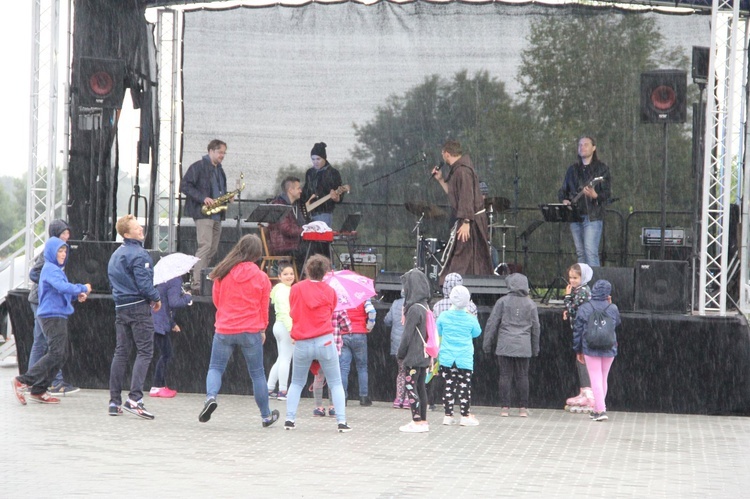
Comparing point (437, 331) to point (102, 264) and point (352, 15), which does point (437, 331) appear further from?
point (352, 15)

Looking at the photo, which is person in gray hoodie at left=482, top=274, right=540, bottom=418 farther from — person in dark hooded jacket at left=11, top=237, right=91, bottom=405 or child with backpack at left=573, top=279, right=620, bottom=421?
person in dark hooded jacket at left=11, top=237, right=91, bottom=405

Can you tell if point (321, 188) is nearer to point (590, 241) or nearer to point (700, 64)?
point (590, 241)

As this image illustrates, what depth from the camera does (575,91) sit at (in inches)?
607

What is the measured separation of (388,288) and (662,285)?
9.81 feet

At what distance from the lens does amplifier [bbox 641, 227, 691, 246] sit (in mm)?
13641

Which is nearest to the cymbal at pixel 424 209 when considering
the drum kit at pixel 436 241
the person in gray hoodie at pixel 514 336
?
the drum kit at pixel 436 241

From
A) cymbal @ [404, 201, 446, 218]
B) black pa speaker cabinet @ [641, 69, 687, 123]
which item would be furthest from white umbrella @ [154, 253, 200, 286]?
black pa speaker cabinet @ [641, 69, 687, 123]

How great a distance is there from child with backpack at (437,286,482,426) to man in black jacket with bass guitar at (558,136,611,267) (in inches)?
126

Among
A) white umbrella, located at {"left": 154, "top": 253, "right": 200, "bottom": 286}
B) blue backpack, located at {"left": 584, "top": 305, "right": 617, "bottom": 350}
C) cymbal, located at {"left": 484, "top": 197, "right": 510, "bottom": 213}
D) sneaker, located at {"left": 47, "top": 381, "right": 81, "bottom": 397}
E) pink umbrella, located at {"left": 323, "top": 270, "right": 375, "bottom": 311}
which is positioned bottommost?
sneaker, located at {"left": 47, "top": 381, "right": 81, "bottom": 397}

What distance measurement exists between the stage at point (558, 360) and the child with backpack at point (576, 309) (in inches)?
8.4

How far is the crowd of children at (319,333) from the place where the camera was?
361 inches

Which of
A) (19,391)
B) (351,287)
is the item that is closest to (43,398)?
(19,391)

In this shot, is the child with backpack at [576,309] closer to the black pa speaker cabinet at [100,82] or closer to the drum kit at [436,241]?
the drum kit at [436,241]

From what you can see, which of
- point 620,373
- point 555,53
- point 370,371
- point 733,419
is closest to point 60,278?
point 370,371
